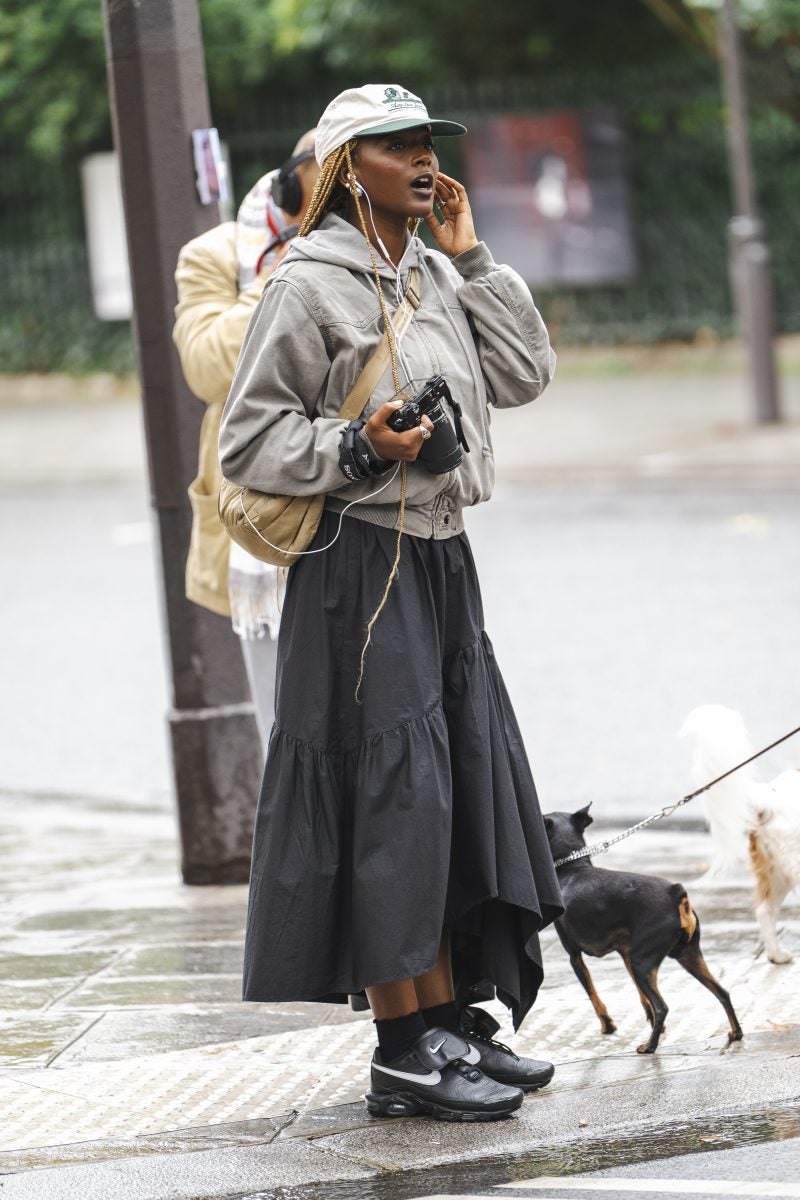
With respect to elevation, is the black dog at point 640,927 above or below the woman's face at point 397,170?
below

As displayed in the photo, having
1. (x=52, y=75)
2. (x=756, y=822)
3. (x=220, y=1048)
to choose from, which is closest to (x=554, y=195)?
(x=52, y=75)

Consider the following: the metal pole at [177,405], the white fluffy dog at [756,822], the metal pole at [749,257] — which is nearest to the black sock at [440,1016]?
the white fluffy dog at [756,822]

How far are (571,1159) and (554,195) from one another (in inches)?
745

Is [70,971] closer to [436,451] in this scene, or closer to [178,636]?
[178,636]

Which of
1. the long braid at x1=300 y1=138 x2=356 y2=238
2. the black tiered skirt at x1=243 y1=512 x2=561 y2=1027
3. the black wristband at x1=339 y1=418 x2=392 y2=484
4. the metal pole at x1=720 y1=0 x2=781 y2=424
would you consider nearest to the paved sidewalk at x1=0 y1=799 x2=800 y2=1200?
the black tiered skirt at x1=243 y1=512 x2=561 y2=1027

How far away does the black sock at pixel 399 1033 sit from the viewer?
158 inches

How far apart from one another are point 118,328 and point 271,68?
12.0 ft

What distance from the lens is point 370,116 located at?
3900 millimetres

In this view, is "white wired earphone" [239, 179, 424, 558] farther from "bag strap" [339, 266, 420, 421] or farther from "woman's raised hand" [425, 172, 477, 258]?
"woman's raised hand" [425, 172, 477, 258]

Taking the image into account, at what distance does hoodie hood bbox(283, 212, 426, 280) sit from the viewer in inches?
155

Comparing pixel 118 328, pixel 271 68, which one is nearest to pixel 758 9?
pixel 271 68

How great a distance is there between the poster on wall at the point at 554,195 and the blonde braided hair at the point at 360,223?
17634mm

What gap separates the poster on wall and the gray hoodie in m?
17.6

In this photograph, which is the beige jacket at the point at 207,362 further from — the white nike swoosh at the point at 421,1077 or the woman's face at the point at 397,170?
the white nike swoosh at the point at 421,1077
